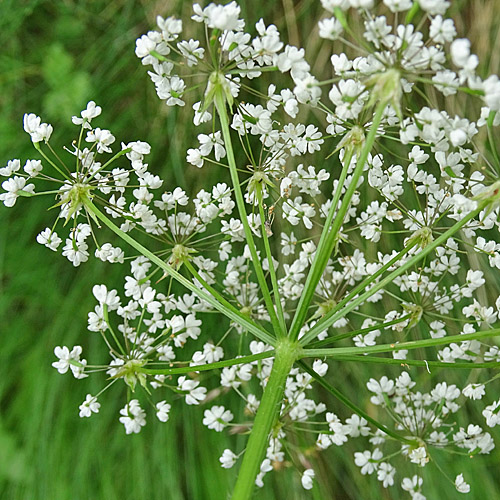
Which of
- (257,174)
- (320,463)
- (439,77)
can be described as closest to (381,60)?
(439,77)

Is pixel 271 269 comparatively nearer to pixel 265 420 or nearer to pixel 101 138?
pixel 265 420

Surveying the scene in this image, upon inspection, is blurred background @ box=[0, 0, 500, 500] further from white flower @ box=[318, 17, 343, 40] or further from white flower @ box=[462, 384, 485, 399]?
white flower @ box=[318, 17, 343, 40]

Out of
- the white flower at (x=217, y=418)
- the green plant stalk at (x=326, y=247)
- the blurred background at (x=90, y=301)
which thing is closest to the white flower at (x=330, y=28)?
the green plant stalk at (x=326, y=247)

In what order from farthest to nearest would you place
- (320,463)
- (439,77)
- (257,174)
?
(320,463)
(257,174)
(439,77)

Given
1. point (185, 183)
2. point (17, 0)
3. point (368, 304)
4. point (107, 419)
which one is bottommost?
point (107, 419)

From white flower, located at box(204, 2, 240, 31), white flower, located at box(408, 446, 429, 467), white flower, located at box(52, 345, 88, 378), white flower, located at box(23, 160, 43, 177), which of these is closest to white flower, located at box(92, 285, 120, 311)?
white flower, located at box(52, 345, 88, 378)

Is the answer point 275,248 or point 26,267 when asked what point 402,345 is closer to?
point 275,248
